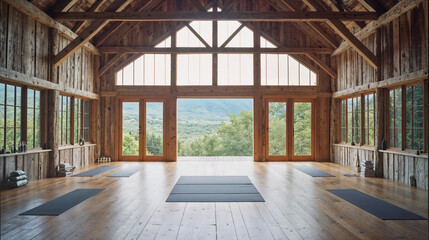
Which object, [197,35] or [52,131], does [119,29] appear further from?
[52,131]

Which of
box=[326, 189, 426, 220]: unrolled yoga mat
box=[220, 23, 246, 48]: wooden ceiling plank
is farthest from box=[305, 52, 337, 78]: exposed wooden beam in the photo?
box=[326, 189, 426, 220]: unrolled yoga mat

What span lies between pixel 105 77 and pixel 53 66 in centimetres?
292

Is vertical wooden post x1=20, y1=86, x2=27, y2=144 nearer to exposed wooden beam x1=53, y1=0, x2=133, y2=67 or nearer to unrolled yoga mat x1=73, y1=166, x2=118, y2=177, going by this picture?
exposed wooden beam x1=53, y1=0, x2=133, y2=67

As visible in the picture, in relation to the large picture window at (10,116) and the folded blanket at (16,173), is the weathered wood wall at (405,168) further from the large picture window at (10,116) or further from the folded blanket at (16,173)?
the large picture window at (10,116)

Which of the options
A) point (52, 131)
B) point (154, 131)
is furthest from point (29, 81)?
point (154, 131)

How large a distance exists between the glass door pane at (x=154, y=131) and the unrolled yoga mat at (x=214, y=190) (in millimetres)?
3550

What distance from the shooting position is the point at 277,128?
401 inches

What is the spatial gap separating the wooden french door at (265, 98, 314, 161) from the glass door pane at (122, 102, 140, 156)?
4.39 m

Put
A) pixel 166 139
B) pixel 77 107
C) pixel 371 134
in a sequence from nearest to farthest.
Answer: pixel 371 134 → pixel 77 107 → pixel 166 139

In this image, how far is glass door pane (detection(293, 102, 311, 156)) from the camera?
1018cm

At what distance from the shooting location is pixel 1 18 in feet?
18.0

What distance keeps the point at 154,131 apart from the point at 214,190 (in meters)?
5.23

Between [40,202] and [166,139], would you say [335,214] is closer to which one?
[40,202]

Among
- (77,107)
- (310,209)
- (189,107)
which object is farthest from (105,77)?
(189,107)
